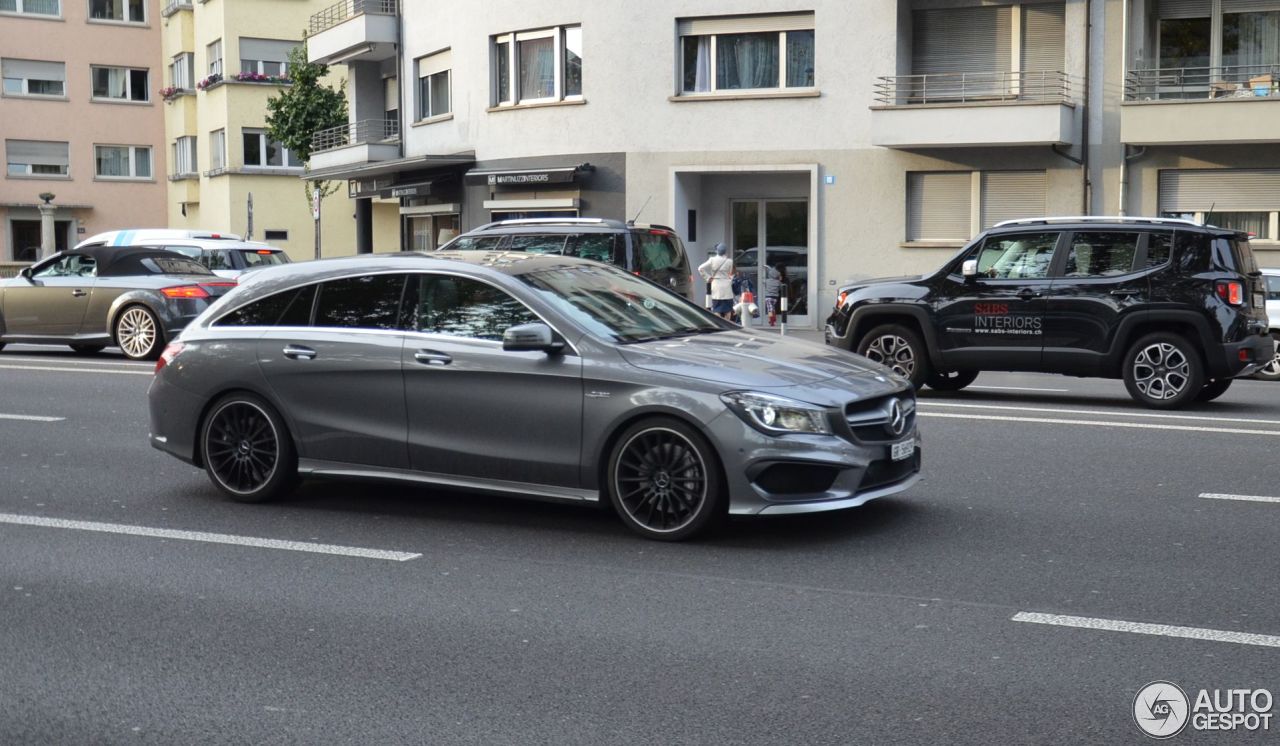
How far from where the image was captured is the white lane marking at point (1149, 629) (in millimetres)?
5809

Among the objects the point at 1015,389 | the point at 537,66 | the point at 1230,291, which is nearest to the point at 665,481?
the point at 1230,291

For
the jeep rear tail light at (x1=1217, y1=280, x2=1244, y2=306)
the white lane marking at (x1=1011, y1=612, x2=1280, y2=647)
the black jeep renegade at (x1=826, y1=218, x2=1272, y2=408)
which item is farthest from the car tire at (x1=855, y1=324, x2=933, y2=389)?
the white lane marking at (x1=1011, y1=612, x2=1280, y2=647)

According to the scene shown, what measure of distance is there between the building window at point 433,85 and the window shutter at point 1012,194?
1341 cm

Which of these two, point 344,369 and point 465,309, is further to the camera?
point 344,369

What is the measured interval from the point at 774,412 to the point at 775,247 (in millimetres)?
23629

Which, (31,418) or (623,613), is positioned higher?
(31,418)

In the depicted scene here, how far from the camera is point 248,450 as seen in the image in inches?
354

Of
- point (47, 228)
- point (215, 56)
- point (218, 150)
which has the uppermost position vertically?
point (215, 56)

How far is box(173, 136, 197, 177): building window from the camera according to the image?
56.1 m

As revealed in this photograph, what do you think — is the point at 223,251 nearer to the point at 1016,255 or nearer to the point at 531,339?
the point at 1016,255

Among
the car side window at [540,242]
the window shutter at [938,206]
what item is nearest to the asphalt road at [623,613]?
the car side window at [540,242]

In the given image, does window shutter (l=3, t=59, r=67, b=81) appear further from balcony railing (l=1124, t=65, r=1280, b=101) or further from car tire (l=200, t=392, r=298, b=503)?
car tire (l=200, t=392, r=298, b=503)

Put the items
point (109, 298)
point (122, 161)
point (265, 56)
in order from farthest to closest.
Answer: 1. point (122, 161)
2. point (265, 56)
3. point (109, 298)

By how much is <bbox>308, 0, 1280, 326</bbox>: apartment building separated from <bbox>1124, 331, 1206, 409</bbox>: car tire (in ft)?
42.7
